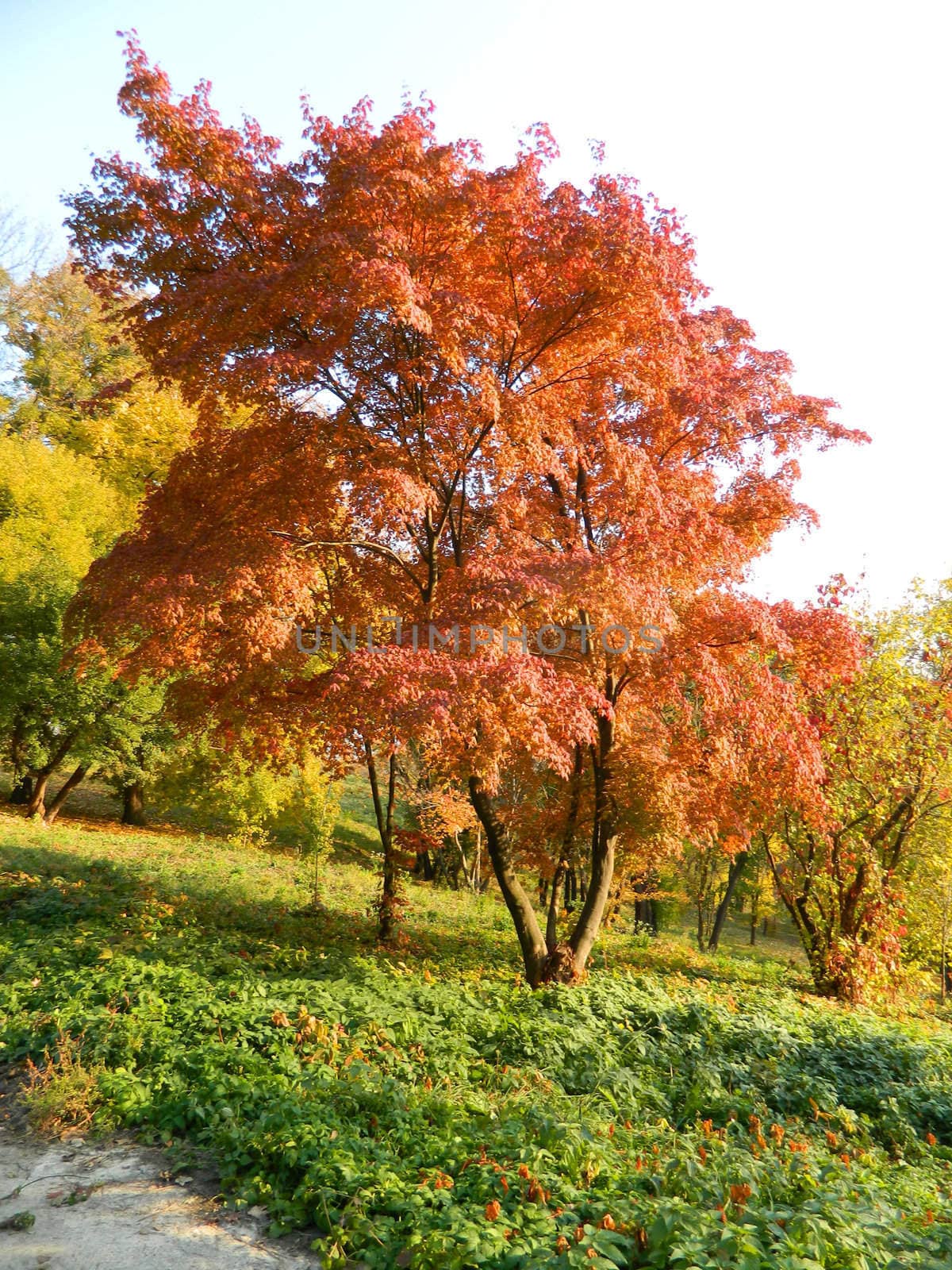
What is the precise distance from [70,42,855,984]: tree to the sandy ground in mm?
3158

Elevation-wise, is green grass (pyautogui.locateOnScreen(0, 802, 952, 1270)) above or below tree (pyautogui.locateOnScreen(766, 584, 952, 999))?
below

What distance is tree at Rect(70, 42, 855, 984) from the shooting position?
645cm

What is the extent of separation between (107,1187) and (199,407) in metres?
6.94

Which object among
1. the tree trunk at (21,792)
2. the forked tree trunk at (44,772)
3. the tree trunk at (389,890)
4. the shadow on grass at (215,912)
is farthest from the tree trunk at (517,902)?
the tree trunk at (21,792)

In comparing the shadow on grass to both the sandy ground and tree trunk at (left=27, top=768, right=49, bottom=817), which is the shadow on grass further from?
tree trunk at (left=27, top=768, right=49, bottom=817)

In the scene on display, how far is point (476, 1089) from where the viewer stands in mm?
5180

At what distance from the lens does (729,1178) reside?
3891 millimetres

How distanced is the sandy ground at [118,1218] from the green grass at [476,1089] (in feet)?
0.52

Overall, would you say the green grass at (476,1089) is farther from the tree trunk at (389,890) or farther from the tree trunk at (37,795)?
the tree trunk at (37,795)

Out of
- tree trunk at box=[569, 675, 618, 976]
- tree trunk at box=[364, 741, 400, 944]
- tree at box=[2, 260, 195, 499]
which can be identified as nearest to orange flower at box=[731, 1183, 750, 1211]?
tree trunk at box=[569, 675, 618, 976]

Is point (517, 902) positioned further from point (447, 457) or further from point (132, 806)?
point (132, 806)

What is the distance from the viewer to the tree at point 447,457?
21.1 ft

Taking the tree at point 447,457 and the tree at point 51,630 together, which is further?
the tree at point 51,630

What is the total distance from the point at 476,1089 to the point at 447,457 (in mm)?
5387
